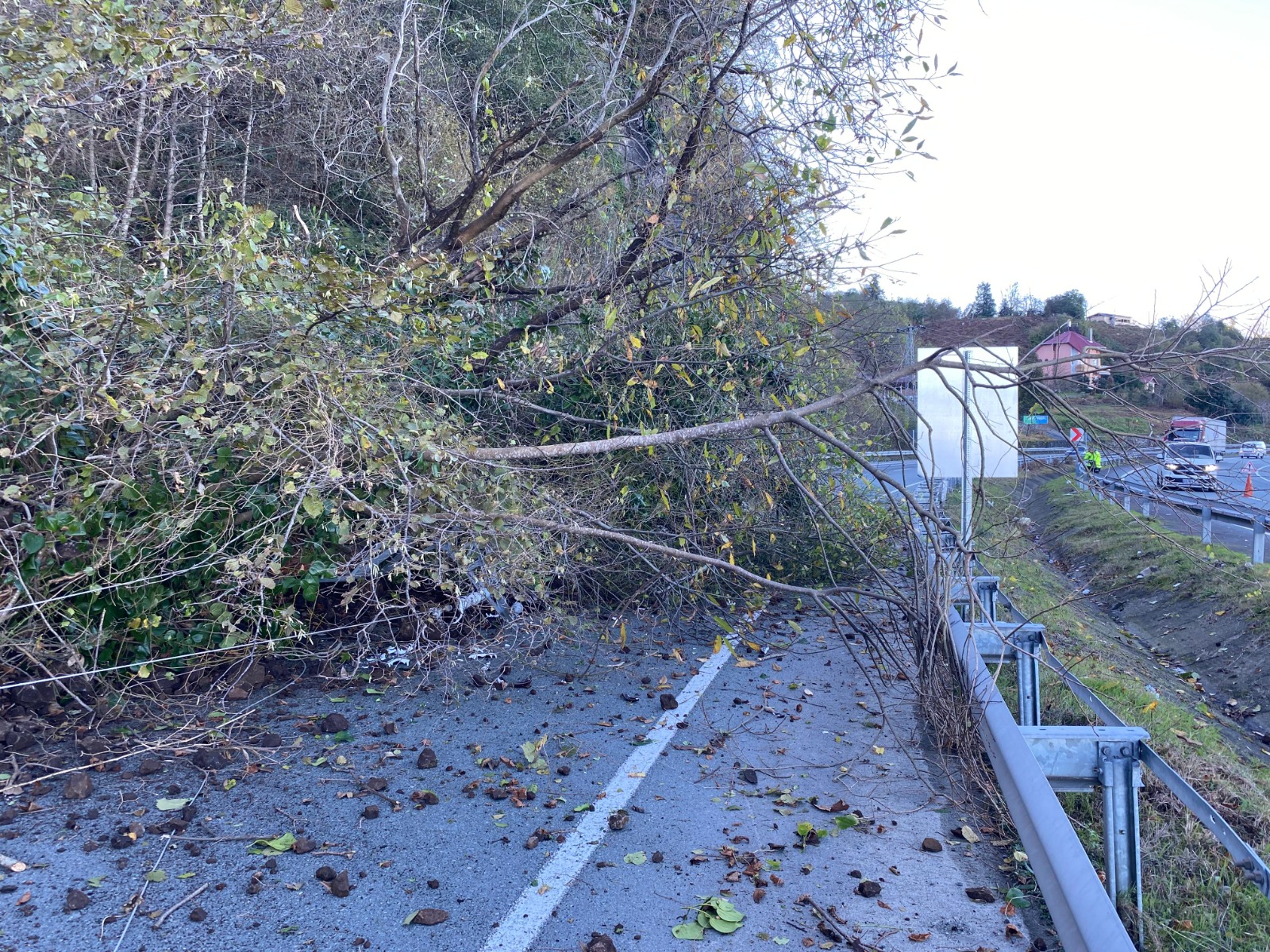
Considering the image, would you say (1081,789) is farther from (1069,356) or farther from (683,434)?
(683,434)

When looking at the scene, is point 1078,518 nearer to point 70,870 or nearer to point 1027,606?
point 1027,606

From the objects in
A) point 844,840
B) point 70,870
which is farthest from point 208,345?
point 844,840

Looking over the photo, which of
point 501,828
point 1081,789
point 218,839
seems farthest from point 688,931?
point 218,839

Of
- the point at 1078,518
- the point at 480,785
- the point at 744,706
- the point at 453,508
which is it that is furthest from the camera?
the point at 1078,518

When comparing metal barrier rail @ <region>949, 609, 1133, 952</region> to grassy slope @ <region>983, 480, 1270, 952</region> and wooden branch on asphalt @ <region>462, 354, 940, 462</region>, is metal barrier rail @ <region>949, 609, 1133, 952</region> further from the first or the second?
wooden branch on asphalt @ <region>462, 354, 940, 462</region>

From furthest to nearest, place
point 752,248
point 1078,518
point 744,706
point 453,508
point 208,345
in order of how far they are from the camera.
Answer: point 1078,518, point 752,248, point 744,706, point 453,508, point 208,345

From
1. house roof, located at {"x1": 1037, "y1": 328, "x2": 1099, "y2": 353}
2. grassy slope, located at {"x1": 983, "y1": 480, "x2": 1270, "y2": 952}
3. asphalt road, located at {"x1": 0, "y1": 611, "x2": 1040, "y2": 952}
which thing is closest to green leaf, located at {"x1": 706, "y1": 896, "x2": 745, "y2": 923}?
asphalt road, located at {"x1": 0, "y1": 611, "x2": 1040, "y2": 952}

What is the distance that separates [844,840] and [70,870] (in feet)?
10.3

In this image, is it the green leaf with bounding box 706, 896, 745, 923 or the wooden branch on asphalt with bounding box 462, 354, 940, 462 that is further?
the wooden branch on asphalt with bounding box 462, 354, 940, 462

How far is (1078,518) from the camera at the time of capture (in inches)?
720

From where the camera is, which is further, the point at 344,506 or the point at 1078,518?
the point at 1078,518

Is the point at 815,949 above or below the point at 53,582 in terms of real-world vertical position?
below

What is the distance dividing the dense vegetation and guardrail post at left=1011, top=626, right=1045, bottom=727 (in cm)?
102

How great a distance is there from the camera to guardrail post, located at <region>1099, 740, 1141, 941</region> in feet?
10.9
